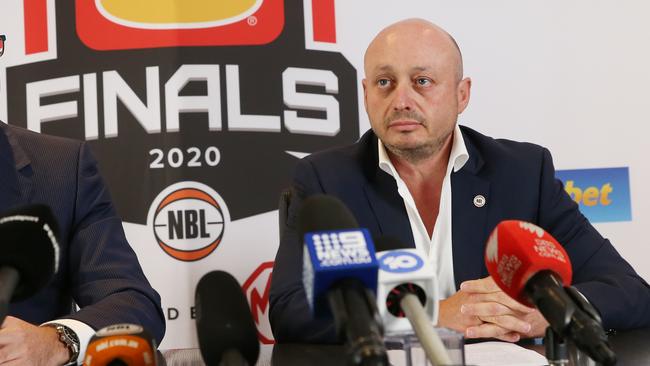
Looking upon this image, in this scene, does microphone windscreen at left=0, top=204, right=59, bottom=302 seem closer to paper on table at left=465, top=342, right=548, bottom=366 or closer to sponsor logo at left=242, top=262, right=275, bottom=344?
paper on table at left=465, top=342, right=548, bottom=366

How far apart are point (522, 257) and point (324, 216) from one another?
32cm

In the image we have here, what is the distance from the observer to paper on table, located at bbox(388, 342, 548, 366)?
1497 millimetres

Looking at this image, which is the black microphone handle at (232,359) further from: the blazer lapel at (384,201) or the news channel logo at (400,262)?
the blazer lapel at (384,201)

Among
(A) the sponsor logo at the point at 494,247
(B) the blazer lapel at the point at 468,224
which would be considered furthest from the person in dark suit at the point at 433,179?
(A) the sponsor logo at the point at 494,247

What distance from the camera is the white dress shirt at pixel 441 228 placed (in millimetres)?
2451

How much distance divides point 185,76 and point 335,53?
63 centimetres

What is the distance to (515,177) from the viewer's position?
252 cm

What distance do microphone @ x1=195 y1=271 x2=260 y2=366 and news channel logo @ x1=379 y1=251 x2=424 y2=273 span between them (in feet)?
0.66

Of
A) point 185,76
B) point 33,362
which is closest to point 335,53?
point 185,76

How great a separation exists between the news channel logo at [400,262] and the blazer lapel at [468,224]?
4.62 feet

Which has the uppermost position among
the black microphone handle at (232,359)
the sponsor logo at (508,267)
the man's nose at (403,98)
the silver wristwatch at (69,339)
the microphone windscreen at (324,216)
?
the man's nose at (403,98)

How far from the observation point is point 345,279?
885mm

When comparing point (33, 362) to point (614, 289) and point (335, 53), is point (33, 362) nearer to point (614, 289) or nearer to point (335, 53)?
point (614, 289)

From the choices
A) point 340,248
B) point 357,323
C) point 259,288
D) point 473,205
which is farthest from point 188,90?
point 357,323
